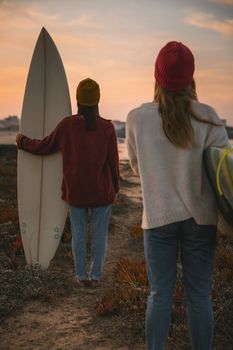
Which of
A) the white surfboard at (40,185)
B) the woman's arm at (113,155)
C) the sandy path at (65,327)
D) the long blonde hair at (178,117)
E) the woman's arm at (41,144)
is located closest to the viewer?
the long blonde hair at (178,117)

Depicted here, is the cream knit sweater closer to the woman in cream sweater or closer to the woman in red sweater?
the woman in cream sweater

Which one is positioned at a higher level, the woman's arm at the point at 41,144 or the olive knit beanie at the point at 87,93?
the olive knit beanie at the point at 87,93

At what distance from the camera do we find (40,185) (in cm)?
603

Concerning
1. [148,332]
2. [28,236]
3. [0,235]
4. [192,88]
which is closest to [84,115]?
[28,236]

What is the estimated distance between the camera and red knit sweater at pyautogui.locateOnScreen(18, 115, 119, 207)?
16.4ft

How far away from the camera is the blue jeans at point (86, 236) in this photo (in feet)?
17.0

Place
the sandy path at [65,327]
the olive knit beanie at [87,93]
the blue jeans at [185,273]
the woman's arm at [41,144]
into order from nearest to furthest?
the blue jeans at [185,273]
the sandy path at [65,327]
the olive knit beanie at [87,93]
the woman's arm at [41,144]

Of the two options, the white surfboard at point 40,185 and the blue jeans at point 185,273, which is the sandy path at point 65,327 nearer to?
the white surfboard at point 40,185

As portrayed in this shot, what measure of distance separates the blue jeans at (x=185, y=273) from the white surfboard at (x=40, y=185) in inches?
125

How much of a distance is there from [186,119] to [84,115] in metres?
2.45

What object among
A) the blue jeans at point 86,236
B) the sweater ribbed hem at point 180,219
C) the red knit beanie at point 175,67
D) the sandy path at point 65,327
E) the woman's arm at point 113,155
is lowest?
the sandy path at point 65,327

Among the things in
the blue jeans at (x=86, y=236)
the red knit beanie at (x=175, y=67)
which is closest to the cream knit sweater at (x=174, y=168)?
the red knit beanie at (x=175, y=67)

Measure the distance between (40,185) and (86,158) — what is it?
1.26 m

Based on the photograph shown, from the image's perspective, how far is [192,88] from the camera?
2783 millimetres
